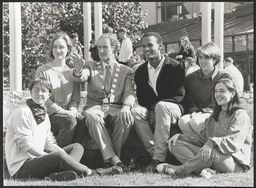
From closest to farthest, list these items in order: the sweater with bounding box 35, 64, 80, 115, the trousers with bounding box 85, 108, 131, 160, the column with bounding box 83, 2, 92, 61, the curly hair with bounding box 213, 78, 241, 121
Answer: the curly hair with bounding box 213, 78, 241, 121
the trousers with bounding box 85, 108, 131, 160
the sweater with bounding box 35, 64, 80, 115
the column with bounding box 83, 2, 92, 61

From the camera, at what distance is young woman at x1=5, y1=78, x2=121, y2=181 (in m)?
4.80

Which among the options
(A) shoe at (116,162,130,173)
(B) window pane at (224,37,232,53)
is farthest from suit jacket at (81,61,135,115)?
(B) window pane at (224,37,232,53)

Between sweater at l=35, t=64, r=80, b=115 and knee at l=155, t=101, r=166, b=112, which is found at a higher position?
sweater at l=35, t=64, r=80, b=115

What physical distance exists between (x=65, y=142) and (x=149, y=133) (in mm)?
995

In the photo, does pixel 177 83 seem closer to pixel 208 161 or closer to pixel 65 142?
pixel 208 161

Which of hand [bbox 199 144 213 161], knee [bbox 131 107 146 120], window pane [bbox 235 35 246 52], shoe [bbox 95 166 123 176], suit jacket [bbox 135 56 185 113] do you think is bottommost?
shoe [bbox 95 166 123 176]

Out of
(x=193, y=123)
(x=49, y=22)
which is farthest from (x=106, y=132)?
(x=49, y=22)

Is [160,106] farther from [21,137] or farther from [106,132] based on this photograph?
[21,137]

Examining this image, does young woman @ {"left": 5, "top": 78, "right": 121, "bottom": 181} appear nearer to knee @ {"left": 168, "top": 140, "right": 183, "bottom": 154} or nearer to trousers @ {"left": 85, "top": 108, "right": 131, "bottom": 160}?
trousers @ {"left": 85, "top": 108, "right": 131, "bottom": 160}

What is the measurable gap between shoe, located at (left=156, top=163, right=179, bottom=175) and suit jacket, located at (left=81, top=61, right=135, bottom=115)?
100 cm

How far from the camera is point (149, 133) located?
5.41 metres

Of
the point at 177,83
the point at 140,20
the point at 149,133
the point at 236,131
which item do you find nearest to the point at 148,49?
the point at 177,83

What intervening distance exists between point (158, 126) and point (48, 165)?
1.32 metres

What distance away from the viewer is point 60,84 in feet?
18.9
